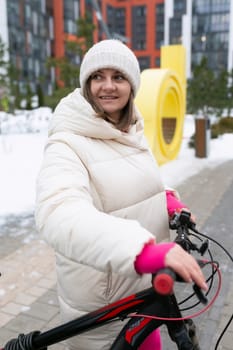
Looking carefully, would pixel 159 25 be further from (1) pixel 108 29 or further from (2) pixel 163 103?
(2) pixel 163 103

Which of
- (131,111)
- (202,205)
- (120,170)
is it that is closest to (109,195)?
(120,170)

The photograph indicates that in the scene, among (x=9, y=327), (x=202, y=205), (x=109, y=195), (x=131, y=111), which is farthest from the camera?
(x=202, y=205)

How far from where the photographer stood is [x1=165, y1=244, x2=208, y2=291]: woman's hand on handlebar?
1.09m

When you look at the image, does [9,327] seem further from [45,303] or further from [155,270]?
[155,270]

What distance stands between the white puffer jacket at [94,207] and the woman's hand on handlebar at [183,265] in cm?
8

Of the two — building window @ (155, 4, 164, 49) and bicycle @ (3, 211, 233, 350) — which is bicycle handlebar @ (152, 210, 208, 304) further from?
building window @ (155, 4, 164, 49)

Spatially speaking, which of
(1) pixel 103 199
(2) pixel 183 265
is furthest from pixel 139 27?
(2) pixel 183 265

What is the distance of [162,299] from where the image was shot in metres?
1.42

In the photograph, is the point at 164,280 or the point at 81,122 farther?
the point at 81,122

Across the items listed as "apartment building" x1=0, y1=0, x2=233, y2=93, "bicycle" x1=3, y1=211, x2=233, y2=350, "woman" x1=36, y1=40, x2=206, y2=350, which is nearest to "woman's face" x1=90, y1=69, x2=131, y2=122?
"woman" x1=36, y1=40, x2=206, y2=350

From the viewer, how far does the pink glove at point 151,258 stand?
3.57 ft

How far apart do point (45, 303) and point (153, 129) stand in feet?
20.1

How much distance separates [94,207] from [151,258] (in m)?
0.27

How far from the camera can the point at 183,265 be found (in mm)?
1102
